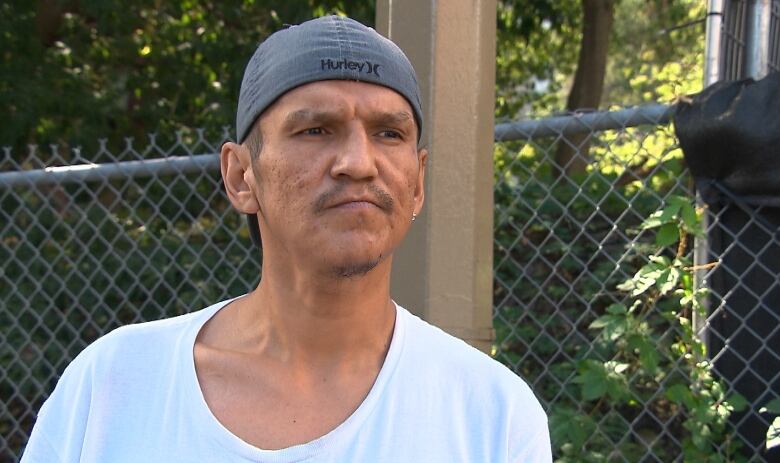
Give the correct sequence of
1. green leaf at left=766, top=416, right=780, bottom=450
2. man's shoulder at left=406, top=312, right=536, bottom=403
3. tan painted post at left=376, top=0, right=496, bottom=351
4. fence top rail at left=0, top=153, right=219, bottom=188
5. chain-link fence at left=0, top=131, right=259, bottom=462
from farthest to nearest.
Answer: chain-link fence at left=0, top=131, right=259, bottom=462 → fence top rail at left=0, top=153, right=219, bottom=188 → green leaf at left=766, top=416, right=780, bottom=450 → tan painted post at left=376, top=0, right=496, bottom=351 → man's shoulder at left=406, top=312, right=536, bottom=403

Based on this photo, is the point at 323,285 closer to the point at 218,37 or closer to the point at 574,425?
the point at 574,425

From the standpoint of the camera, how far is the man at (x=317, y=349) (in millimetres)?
1653

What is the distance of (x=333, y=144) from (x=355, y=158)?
56mm

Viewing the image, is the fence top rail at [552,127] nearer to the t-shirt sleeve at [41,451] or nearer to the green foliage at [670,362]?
the green foliage at [670,362]

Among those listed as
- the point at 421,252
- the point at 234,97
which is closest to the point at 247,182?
the point at 421,252

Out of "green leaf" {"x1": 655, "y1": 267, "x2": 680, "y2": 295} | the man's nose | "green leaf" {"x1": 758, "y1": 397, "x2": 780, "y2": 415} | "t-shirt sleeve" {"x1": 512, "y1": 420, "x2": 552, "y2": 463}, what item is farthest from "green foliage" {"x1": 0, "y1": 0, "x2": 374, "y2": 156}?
"t-shirt sleeve" {"x1": 512, "y1": 420, "x2": 552, "y2": 463}

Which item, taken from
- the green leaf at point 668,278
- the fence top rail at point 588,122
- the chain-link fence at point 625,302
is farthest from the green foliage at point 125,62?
the green leaf at point 668,278

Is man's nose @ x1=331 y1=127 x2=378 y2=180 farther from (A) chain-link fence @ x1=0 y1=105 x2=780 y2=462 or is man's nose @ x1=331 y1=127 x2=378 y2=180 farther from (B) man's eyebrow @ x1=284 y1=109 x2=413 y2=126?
(A) chain-link fence @ x1=0 y1=105 x2=780 y2=462

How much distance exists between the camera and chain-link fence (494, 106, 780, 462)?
128 inches

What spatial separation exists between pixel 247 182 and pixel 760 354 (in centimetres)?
205

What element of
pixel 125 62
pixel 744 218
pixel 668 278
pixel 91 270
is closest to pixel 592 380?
pixel 668 278

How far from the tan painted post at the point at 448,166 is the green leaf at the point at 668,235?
3.89 feet

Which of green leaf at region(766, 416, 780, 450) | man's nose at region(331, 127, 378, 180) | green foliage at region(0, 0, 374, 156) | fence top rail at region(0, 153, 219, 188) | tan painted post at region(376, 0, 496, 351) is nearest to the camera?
man's nose at region(331, 127, 378, 180)

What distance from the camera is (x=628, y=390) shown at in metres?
3.37
